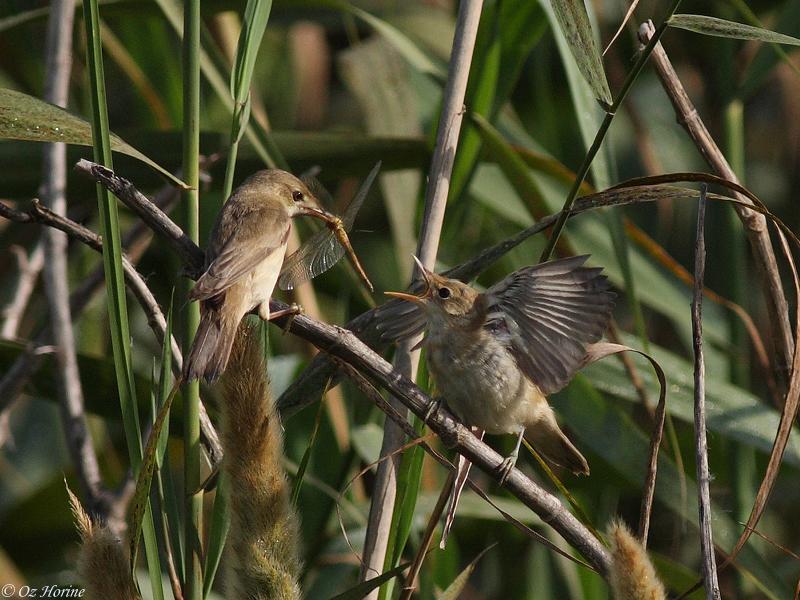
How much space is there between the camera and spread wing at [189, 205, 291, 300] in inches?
50.4

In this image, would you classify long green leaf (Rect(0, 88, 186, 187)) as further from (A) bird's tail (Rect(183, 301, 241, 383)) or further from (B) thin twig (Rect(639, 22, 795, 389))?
(B) thin twig (Rect(639, 22, 795, 389))

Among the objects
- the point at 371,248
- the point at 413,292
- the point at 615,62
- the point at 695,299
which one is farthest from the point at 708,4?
the point at 695,299

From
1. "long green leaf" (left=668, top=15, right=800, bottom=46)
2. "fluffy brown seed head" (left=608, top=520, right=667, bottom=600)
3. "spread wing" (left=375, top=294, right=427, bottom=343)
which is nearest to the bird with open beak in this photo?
"spread wing" (left=375, top=294, right=427, bottom=343)

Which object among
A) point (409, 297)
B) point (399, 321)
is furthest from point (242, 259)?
point (399, 321)

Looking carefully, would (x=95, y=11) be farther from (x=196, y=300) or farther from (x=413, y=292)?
(x=413, y=292)

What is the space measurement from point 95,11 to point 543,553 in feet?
7.11

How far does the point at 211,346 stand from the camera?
1.22 m

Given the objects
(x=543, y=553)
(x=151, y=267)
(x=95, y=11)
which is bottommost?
(x=543, y=553)

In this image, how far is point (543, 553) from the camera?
2.83 metres

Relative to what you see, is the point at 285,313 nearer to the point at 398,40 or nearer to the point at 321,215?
the point at 321,215

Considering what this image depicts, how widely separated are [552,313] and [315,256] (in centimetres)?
39

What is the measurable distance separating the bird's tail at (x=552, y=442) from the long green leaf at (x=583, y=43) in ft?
3.12

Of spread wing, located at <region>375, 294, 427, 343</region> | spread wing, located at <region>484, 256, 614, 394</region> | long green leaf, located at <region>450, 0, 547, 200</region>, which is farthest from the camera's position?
long green leaf, located at <region>450, 0, 547, 200</region>

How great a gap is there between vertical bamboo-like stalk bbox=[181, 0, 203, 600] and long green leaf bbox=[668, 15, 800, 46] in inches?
21.3
